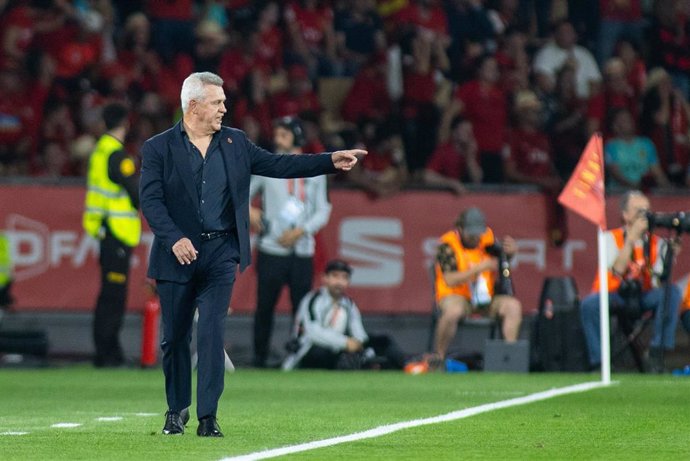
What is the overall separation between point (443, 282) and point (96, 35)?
6.37m

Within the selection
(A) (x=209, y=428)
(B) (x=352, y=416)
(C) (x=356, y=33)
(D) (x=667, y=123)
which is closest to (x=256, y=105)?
(C) (x=356, y=33)

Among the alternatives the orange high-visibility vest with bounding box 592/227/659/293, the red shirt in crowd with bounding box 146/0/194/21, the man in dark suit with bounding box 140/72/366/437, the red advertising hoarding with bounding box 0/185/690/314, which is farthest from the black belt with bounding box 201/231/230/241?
the red shirt in crowd with bounding box 146/0/194/21

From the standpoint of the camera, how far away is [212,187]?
9.88 m

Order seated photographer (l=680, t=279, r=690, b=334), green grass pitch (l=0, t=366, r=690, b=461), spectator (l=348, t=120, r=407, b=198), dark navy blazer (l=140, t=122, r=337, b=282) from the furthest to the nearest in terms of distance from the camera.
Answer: spectator (l=348, t=120, r=407, b=198)
seated photographer (l=680, t=279, r=690, b=334)
dark navy blazer (l=140, t=122, r=337, b=282)
green grass pitch (l=0, t=366, r=690, b=461)

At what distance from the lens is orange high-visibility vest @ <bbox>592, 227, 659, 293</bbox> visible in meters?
17.4

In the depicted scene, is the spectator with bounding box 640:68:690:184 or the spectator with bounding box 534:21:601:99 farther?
the spectator with bounding box 534:21:601:99

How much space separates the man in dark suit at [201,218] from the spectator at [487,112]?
11.0 m

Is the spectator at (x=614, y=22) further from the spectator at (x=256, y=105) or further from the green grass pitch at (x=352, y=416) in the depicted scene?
the green grass pitch at (x=352, y=416)

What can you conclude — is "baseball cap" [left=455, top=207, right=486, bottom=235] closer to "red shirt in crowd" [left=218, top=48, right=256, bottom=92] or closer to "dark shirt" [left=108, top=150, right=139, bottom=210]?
"dark shirt" [left=108, top=150, right=139, bottom=210]

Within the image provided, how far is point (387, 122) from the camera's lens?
2172 centimetres

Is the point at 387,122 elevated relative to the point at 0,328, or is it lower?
elevated

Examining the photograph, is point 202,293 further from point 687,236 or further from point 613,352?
point 687,236

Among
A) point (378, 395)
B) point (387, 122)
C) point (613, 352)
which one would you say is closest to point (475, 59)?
point (387, 122)

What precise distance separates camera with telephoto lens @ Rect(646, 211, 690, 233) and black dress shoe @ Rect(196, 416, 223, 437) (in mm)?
8081
